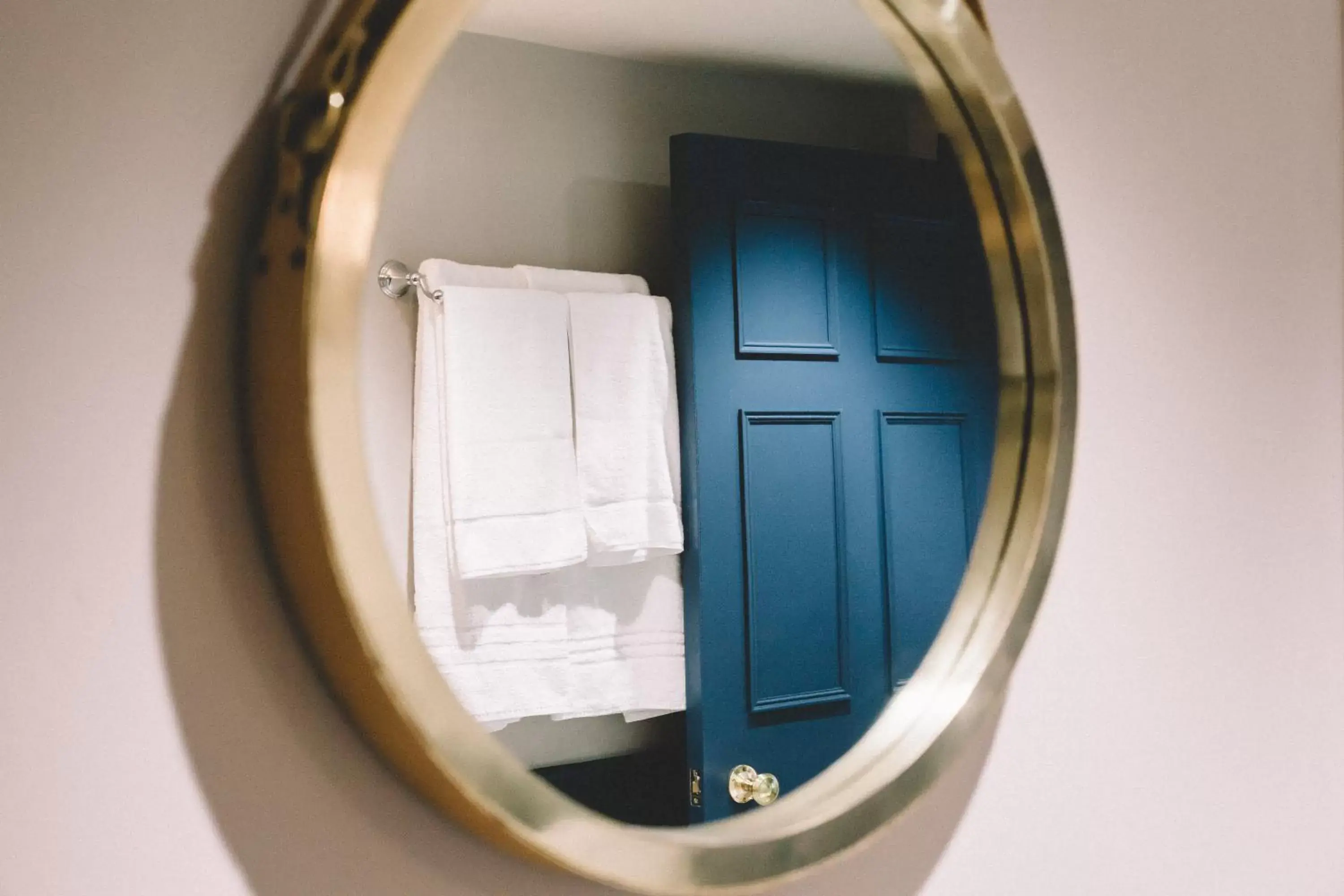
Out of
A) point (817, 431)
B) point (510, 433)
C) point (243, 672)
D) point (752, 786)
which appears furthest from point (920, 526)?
point (243, 672)

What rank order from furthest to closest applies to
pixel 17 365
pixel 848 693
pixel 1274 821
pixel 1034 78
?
pixel 1274 821 → pixel 1034 78 → pixel 848 693 → pixel 17 365

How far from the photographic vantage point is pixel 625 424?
56cm

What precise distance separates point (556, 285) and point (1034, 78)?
0.48 metres

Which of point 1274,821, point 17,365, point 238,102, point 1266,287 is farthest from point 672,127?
point 1274,821

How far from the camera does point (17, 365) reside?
45 centimetres

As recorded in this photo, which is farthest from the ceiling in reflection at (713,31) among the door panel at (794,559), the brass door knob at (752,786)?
the brass door knob at (752,786)

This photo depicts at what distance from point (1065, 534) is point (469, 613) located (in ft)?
1.68

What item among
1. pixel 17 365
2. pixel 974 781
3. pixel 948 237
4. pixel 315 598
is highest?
pixel 948 237

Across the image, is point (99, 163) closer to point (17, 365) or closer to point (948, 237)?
point (17, 365)

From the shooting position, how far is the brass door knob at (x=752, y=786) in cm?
61

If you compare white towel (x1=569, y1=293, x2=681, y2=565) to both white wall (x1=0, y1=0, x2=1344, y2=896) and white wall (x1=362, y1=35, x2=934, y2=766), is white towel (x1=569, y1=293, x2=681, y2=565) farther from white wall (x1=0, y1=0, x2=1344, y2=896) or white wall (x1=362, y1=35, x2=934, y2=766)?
white wall (x1=0, y1=0, x2=1344, y2=896)

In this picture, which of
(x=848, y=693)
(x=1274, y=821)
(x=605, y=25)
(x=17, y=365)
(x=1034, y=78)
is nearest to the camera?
(x=17, y=365)

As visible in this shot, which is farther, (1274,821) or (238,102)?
(1274,821)

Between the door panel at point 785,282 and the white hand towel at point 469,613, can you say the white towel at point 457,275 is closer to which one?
the white hand towel at point 469,613
